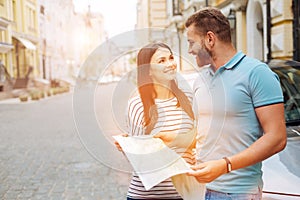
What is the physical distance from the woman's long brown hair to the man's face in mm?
171

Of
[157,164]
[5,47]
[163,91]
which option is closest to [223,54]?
[163,91]

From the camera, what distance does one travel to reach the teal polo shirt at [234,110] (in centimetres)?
130

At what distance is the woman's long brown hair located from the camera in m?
1.55

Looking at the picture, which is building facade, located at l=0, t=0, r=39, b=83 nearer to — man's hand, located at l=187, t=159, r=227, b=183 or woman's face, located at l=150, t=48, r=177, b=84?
woman's face, located at l=150, t=48, r=177, b=84

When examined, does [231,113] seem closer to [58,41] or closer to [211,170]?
[211,170]

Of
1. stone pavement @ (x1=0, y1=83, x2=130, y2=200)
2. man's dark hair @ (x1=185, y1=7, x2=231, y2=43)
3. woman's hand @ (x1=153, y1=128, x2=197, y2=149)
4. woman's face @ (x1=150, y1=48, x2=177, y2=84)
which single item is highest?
man's dark hair @ (x1=185, y1=7, x2=231, y2=43)

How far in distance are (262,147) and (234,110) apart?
0.43ft

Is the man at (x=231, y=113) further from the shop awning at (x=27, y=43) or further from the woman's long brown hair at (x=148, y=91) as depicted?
the shop awning at (x=27, y=43)

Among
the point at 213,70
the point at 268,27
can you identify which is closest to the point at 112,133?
the point at 213,70

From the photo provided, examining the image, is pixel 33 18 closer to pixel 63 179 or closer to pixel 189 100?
pixel 63 179

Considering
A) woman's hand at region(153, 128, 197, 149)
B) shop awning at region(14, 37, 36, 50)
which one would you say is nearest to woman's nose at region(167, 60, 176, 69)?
woman's hand at region(153, 128, 197, 149)

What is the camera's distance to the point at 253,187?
1.43m

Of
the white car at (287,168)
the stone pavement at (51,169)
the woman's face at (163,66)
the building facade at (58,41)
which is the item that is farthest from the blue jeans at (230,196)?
the building facade at (58,41)

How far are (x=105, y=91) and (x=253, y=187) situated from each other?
73cm
